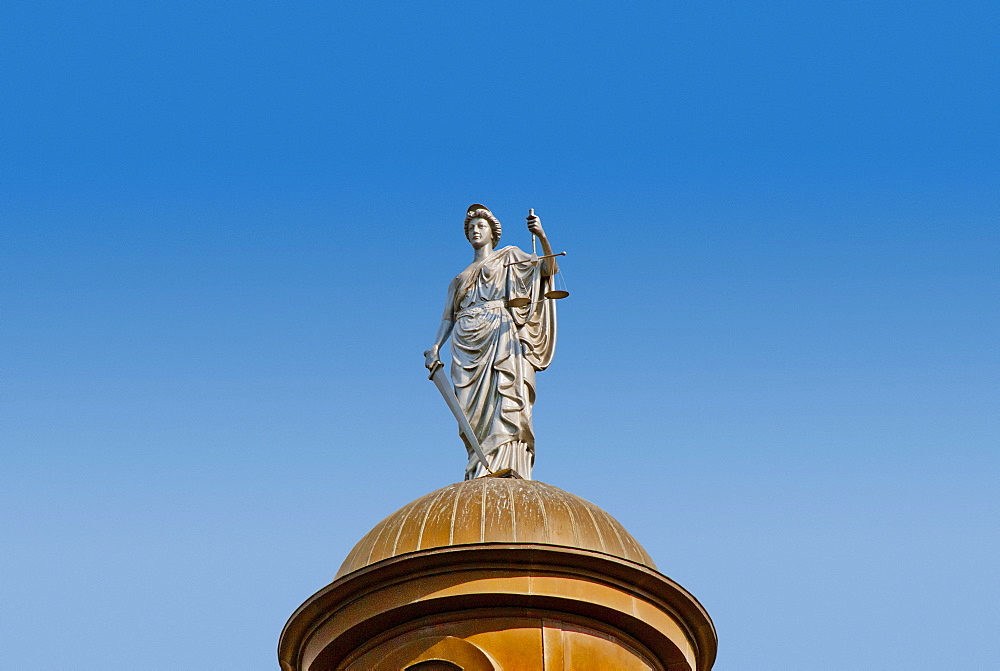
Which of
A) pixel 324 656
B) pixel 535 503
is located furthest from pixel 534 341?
pixel 324 656

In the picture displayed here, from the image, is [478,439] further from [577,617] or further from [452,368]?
[577,617]

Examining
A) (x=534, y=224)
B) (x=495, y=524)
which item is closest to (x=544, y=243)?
(x=534, y=224)

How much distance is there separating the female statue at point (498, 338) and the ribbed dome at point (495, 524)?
67.4 inches

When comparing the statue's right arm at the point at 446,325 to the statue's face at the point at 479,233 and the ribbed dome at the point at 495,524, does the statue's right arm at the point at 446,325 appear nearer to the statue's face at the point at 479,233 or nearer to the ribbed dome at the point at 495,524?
the statue's face at the point at 479,233

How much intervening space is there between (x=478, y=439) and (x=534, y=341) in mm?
1563

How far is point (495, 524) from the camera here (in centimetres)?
1390

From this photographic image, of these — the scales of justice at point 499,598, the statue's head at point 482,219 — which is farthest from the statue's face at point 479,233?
the scales of justice at point 499,598

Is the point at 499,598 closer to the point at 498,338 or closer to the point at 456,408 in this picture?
the point at 456,408

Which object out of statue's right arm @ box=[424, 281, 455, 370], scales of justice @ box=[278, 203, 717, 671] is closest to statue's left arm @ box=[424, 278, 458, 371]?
statue's right arm @ box=[424, 281, 455, 370]

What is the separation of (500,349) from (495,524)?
12.1ft

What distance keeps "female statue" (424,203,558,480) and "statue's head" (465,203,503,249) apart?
0.01m

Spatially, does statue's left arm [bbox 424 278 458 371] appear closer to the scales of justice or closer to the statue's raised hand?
the statue's raised hand

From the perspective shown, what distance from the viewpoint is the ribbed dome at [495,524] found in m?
13.9

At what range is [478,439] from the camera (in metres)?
16.6
